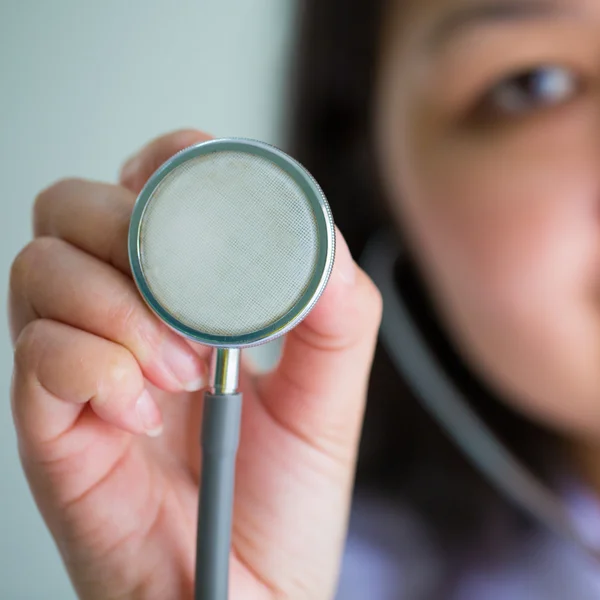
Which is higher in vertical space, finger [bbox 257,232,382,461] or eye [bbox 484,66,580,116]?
eye [bbox 484,66,580,116]

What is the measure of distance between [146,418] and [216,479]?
62 millimetres

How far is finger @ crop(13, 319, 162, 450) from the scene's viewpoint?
397 millimetres

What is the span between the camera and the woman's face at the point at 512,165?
2.28 ft

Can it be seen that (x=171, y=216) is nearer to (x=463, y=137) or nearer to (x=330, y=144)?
(x=463, y=137)

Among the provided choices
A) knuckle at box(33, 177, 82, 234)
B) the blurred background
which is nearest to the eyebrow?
the blurred background

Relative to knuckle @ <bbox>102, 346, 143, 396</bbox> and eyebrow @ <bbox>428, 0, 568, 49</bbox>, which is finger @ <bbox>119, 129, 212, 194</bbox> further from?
eyebrow @ <bbox>428, 0, 568, 49</bbox>

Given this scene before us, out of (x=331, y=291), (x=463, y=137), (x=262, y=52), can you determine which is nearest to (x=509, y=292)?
(x=463, y=137)

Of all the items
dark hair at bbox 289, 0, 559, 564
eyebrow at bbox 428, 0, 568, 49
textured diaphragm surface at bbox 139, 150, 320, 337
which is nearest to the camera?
textured diaphragm surface at bbox 139, 150, 320, 337

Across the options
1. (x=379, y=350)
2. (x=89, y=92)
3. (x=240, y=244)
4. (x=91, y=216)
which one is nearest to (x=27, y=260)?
(x=91, y=216)

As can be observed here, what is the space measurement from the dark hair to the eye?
208 millimetres

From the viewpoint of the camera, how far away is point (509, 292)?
73 centimetres

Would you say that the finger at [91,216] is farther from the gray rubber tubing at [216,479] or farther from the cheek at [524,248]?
the cheek at [524,248]

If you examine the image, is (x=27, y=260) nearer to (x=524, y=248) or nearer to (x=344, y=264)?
(x=344, y=264)

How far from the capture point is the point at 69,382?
15.8 inches
